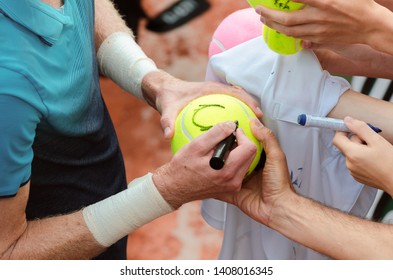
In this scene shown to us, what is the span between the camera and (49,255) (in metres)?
1.51

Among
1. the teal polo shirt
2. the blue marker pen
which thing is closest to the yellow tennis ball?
the blue marker pen

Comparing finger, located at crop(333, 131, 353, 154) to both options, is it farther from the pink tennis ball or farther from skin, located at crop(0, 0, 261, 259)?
the pink tennis ball

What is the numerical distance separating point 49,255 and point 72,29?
0.56m

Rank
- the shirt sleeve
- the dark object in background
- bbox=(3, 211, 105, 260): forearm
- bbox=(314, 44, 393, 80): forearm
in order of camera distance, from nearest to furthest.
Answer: the shirt sleeve → bbox=(3, 211, 105, 260): forearm → bbox=(314, 44, 393, 80): forearm → the dark object in background

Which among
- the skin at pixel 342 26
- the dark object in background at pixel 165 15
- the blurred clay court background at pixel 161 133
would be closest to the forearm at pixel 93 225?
the skin at pixel 342 26

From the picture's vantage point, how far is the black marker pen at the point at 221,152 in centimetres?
140

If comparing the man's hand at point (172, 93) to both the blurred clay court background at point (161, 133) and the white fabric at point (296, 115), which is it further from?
the blurred clay court background at point (161, 133)

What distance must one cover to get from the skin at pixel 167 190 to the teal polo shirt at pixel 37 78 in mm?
68

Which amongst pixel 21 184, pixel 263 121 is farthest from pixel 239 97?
pixel 21 184

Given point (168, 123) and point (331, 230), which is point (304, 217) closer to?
point (331, 230)

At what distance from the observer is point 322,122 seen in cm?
142

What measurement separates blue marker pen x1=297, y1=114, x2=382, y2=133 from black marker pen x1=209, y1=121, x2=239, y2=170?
16cm

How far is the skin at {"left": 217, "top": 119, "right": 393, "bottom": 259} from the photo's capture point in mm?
1411

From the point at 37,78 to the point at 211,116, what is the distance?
0.40m
